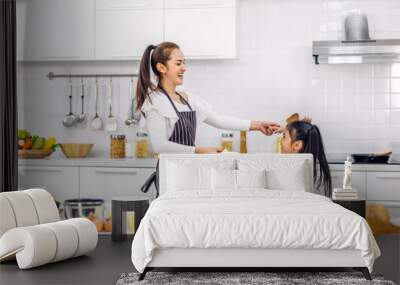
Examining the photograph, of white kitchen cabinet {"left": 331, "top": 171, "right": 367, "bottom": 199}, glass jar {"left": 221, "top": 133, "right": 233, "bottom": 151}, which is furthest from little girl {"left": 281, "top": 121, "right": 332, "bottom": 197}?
glass jar {"left": 221, "top": 133, "right": 233, "bottom": 151}

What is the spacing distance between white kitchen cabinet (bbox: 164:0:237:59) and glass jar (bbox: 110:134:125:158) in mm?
1121

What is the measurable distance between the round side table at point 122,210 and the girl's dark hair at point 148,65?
137 cm

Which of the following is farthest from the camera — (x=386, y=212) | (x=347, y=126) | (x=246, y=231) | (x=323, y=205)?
(x=347, y=126)

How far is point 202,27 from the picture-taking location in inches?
273

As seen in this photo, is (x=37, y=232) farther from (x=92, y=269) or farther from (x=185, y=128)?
(x=185, y=128)

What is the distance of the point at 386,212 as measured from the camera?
262 inches

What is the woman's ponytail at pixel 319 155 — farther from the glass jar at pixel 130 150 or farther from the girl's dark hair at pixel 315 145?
the glass jar at pixel 130 150

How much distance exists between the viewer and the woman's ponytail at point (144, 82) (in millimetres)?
7141

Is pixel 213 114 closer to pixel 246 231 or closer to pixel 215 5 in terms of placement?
pixel 215 5

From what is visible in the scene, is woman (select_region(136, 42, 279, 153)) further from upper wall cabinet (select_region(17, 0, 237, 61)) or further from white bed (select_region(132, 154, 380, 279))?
white bed (select_region(132, 154, 380, 279))

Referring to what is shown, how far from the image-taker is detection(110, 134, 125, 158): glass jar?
7.17m

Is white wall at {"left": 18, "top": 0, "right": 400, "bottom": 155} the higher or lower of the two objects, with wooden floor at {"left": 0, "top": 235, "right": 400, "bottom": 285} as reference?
higher

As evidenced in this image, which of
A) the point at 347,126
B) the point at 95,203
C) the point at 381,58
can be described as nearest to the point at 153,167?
the point at 95,203

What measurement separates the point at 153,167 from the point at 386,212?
2334 millimetres
